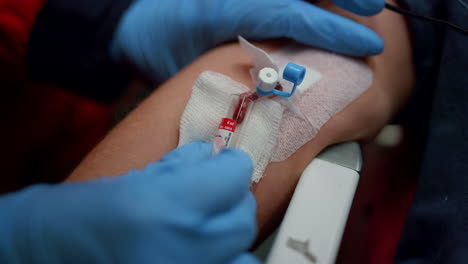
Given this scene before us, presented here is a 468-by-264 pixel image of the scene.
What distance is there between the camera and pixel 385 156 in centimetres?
113

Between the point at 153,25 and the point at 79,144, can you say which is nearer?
the point at 153,25

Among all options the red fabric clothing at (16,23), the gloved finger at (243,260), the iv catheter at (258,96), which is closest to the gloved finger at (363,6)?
the iv catheter at (258,96)

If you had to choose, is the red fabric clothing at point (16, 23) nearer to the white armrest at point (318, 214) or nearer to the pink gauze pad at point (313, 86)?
the pink gauze pad at point (313, 86)

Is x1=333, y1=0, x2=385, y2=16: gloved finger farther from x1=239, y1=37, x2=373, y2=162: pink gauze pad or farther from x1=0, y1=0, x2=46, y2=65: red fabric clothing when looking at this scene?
x1=0, y1=0, x2=46, y2=65: red fabric clothing

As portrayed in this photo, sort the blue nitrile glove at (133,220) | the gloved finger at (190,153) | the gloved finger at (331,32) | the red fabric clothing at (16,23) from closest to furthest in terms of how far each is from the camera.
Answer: the blue nitrile glove at (133,220), the gloved finger at (190,153), the gloved finger at (331,32), the red fabric clothing at (16,23)

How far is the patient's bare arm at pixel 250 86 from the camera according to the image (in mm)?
684

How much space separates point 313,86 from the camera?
0.74 meters

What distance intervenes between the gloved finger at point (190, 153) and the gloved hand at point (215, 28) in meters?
0.36

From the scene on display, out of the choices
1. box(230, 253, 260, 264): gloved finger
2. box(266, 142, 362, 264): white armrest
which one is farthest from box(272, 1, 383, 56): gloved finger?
box(230, 253, 260, 264): gloved finger

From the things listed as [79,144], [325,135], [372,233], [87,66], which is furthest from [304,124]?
[79,144]

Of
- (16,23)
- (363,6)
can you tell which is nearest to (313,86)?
(363,6)

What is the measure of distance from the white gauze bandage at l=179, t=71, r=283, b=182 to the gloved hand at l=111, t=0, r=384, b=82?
223 mm

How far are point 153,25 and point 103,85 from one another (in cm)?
35

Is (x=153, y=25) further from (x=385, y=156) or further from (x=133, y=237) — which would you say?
(x=385, y=156)
